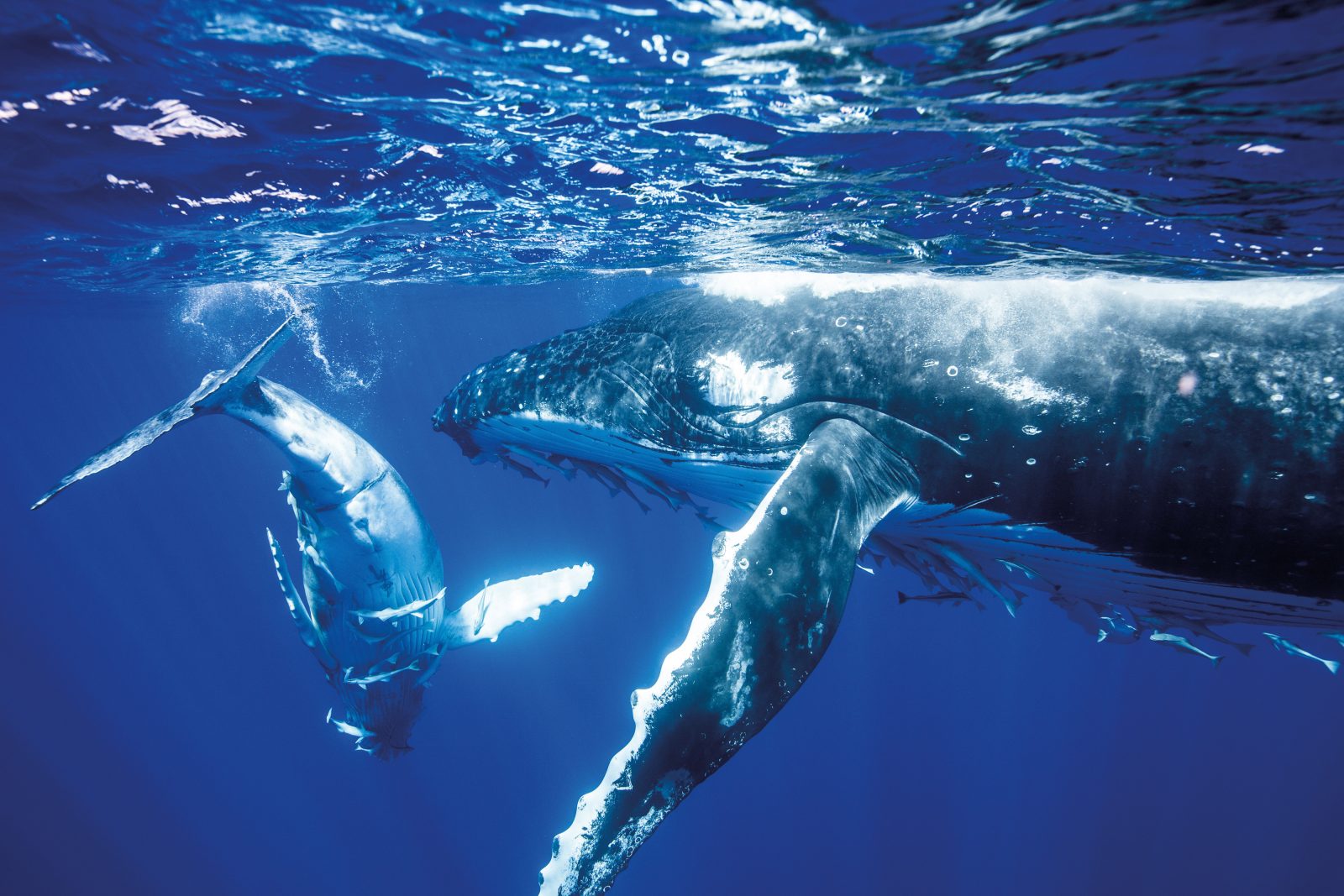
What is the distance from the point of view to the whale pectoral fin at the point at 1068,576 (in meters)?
3.42

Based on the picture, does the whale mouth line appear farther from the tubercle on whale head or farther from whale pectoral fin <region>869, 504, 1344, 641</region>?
whale pectoral fin <region>869, 504, 1344, 641</region>

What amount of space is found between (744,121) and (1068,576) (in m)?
4.88

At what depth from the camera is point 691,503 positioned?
4.95m

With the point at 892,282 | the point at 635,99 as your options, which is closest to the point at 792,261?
the point at 635,99

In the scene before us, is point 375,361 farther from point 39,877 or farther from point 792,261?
point 792,261

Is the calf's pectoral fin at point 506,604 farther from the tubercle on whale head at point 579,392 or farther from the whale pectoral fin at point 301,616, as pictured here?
the tubercle on whale head at point 579,392

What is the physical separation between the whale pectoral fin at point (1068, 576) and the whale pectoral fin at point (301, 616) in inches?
219

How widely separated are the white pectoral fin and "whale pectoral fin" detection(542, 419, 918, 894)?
15.3 feet

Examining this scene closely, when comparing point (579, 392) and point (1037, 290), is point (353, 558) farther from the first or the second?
point (1037, 290)

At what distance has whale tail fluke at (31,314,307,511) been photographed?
4.88 m

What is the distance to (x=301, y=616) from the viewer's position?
6430mm

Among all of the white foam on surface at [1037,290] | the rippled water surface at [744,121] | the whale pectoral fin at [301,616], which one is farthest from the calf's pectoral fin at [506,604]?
the rippled water surface at [744,121]

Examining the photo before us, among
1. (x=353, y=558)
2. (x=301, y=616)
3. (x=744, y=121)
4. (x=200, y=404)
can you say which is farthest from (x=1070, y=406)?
(x=301, y=616)

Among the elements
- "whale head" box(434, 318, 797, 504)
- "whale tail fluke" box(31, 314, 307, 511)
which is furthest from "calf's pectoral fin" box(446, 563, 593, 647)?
"whale tail fluke" box(31, 314, 307, 511)
